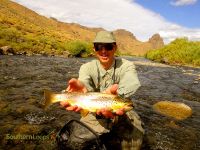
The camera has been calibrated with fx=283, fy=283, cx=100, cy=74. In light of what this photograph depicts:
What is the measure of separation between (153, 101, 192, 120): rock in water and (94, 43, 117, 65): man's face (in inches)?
223

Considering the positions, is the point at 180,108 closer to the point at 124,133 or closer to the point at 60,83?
the point at 124,133

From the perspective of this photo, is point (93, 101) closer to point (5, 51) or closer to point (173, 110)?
point (173, 110)

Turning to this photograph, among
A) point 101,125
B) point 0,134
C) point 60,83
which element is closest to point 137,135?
point 101,125

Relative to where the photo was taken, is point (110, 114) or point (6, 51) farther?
point (6, 51)

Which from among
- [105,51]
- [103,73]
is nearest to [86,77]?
[103,73]

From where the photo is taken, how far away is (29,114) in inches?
358

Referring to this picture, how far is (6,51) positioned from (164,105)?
79.0ft

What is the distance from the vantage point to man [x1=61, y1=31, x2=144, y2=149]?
17.3 ft

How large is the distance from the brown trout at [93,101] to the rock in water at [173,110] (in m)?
6.39

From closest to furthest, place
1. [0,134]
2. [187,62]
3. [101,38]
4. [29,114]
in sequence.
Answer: [101,38] < [0,134] < [29,114] < [187,62]

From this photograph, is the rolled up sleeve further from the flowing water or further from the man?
the flowing water

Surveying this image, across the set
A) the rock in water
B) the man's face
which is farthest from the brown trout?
the rock in water

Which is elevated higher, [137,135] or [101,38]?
[101,38]

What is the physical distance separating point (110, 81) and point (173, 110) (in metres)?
5.95
